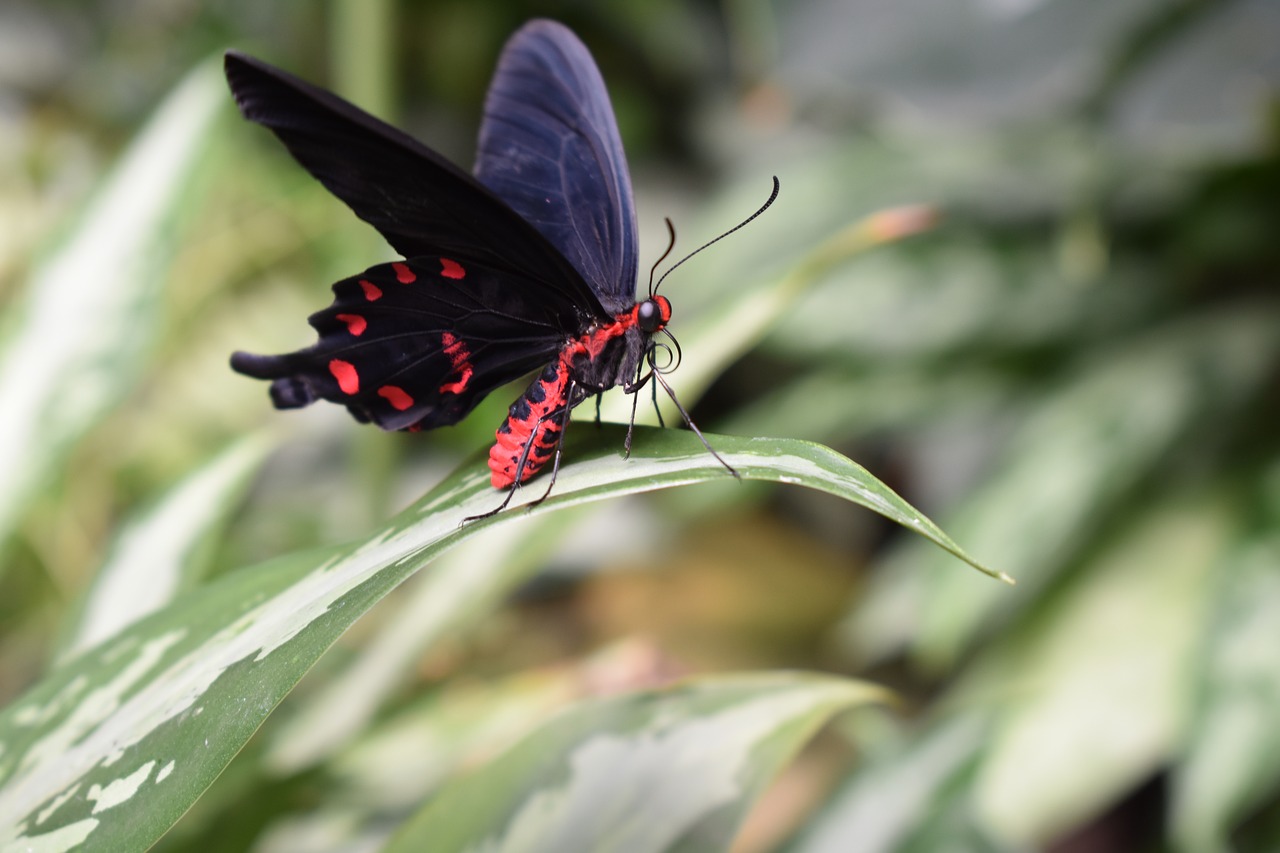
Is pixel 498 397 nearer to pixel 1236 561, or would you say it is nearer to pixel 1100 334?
pixel 1100 334

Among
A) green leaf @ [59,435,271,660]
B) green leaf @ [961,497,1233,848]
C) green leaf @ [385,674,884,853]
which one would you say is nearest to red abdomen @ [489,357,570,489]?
green leaf @ [385,674,884,853]

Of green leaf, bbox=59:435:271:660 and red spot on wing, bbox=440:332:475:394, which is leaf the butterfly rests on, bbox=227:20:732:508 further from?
green leaf, bbox=59:435:271:660

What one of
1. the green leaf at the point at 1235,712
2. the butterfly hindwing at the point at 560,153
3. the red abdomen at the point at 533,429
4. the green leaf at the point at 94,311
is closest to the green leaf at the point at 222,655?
the red abdomen at the point at 533,429

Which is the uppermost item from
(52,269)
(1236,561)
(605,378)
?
(52,269)

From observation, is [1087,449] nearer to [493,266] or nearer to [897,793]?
[897,793]

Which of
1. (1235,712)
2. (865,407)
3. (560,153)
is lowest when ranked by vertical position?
(1235,712)

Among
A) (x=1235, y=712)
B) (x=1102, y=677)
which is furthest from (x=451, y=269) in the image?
(x=1102, y=677)

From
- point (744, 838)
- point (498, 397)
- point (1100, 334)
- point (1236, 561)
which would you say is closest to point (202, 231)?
point (498, 397)
